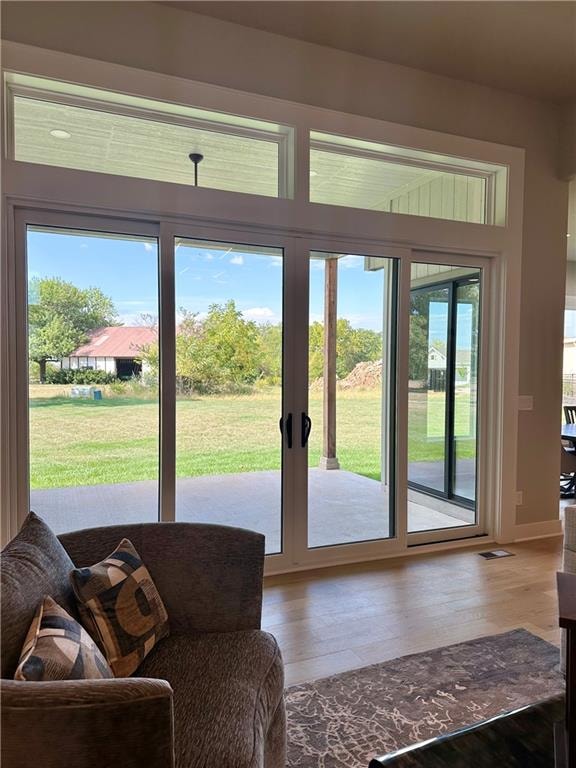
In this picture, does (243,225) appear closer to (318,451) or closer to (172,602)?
(318,451)

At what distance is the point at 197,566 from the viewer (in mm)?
1693

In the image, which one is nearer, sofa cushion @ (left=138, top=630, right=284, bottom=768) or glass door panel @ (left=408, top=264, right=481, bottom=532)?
sofa cushion @ (left=138, top=630, right=284, bottom=768)

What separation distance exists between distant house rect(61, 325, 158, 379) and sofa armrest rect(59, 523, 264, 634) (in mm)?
1470

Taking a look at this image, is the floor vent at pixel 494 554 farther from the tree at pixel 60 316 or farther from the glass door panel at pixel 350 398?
the tree at pixel 60 316

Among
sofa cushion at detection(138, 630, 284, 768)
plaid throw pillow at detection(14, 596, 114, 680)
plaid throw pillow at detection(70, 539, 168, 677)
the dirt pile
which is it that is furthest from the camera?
the dirt pile

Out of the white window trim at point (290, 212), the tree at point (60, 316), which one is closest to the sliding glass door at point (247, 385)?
the tree at point (60, 316)

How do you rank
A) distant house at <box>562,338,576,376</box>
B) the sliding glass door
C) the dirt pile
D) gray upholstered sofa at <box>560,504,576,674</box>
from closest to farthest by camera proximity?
gray upholstered sofa at <box>560,504,576,674</box>
the sliding glass door
the dirt pile
distant house at <box>562,338,576,376</box>

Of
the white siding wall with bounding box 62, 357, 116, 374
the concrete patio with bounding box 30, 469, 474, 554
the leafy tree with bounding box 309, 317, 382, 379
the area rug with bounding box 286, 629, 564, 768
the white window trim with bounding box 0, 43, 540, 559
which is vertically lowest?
the area rug with bounding box 286, 629, 564, 768

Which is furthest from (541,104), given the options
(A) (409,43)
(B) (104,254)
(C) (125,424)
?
(C) (125,424)

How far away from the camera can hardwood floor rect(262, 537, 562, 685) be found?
2.43 m

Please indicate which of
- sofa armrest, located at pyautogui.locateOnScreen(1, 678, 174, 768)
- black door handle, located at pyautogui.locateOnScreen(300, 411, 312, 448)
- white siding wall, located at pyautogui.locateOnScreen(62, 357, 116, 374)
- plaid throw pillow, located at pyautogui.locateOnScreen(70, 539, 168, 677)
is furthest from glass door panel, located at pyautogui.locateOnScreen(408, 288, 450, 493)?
sofa armrest, located at pyautogui.locateOnScreen(1, 678, 174, 768)

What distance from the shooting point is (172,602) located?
1.64 metres

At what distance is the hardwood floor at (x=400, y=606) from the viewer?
95.7 inches

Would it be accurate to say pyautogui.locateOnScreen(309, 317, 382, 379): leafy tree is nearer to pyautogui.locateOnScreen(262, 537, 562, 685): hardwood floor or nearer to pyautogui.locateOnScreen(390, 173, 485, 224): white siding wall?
pyautogui.locateOnScreen(390, 173, 485, 224): white siding wall
